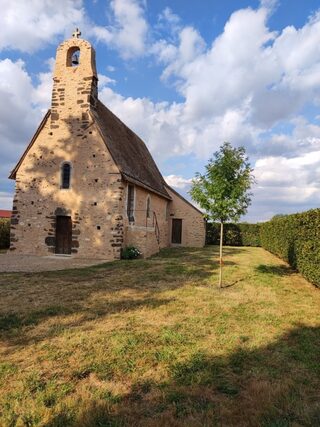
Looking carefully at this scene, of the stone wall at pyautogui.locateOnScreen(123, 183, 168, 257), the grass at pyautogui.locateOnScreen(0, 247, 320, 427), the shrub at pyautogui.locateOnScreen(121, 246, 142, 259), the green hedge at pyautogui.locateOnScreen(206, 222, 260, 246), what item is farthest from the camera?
the green hedge at pyautogui.locateOnScreen(206, 222, 260, 246)

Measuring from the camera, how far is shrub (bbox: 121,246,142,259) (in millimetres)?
16703

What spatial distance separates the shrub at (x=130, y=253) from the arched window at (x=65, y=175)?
4.36 m

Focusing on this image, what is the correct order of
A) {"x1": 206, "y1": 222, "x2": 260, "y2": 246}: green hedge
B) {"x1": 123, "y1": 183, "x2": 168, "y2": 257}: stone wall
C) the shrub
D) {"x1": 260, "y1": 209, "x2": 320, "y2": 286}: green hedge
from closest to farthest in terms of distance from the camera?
{"x1": 260, "y1": 209, "x2": 320, "y2": 286}: green hedge, the shrub, {"x1": 123, "y1": 183, "x2": 168, "y2": 257}: stone wall, {"x1": 206, "y1": 222, "x2": 260, "y2": 246}: green hedge

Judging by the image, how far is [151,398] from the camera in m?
3.85

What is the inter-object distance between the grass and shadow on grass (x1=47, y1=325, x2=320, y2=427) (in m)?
0.01

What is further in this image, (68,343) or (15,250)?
(15,250)

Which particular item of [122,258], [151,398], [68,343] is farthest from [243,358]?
[122,258]

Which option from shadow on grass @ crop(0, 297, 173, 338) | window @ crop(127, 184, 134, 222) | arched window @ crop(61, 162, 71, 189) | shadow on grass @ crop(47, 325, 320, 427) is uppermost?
arched window @ crop(61, 162, 71, 189)

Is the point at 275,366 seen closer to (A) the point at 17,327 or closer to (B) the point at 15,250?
(A) the point at 17,327

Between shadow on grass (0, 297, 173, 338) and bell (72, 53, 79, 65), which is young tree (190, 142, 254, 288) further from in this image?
bell (72, 53, 79, 65)

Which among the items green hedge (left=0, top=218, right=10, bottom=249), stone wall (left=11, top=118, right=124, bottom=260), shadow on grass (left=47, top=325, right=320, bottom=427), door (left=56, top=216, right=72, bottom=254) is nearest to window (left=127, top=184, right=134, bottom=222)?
stone wall (left=11, top=118, right=124, bottom=260)

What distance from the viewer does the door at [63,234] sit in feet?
57.7

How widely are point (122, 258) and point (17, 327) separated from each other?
10598 mm

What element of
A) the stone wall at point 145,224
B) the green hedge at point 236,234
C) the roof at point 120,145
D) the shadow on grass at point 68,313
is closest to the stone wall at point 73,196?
the roof at point 120,145
